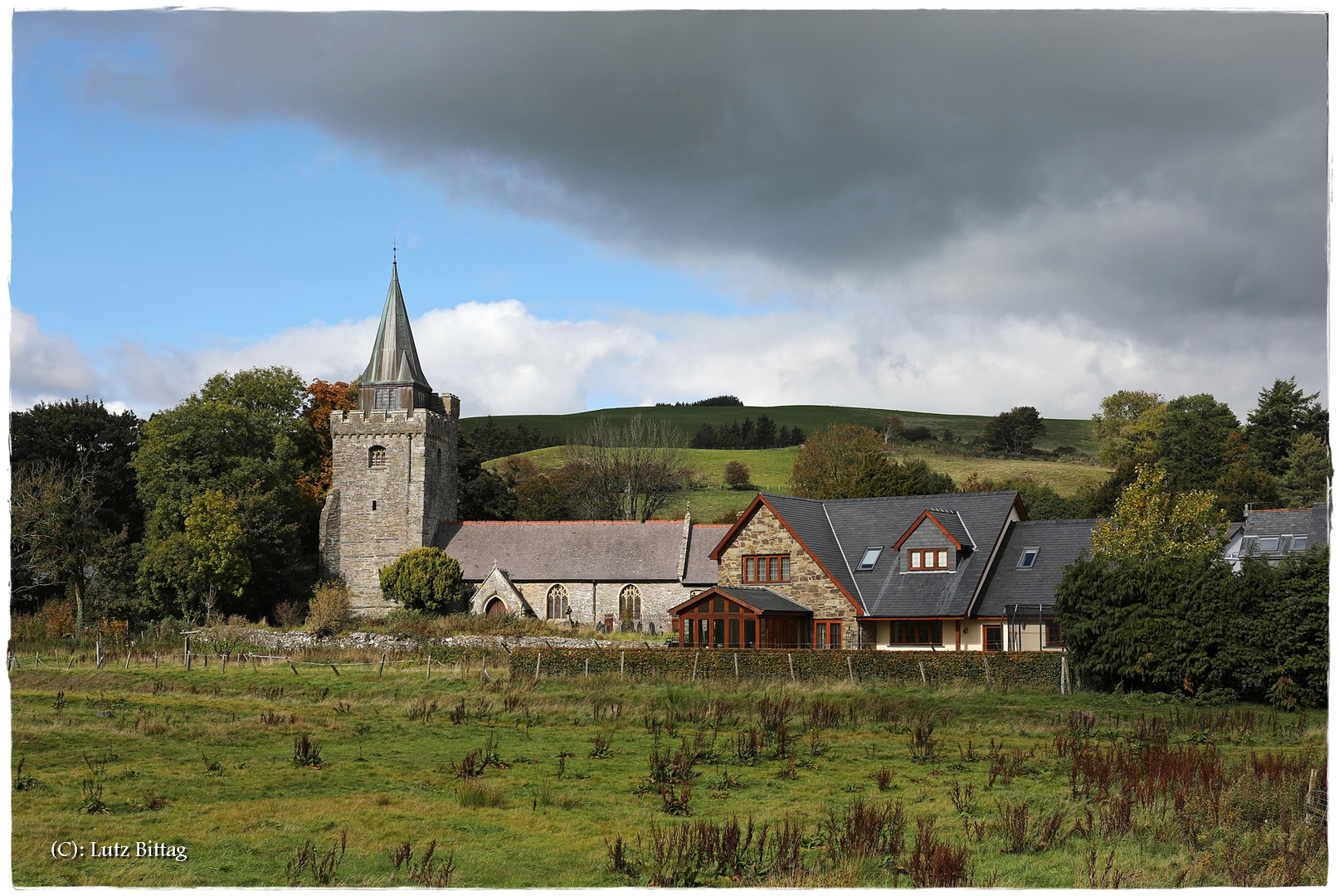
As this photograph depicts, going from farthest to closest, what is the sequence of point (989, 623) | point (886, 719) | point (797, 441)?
point (797, 441) → point (989, 623) → point (886, 719)

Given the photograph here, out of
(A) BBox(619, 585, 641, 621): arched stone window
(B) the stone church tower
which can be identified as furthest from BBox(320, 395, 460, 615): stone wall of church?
(A) BBox(619, 585, 641, 621): arched stone window

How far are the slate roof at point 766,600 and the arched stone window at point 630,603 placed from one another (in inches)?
469

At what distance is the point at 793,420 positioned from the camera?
433ft

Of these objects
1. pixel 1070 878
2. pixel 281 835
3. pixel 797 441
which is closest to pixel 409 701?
pixel 281 835

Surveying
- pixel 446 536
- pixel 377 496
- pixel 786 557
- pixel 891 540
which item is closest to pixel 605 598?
pixel 446 536

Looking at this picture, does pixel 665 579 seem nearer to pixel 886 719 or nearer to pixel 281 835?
pixel 886 719

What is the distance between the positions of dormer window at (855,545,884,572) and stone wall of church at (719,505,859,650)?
1617 mm

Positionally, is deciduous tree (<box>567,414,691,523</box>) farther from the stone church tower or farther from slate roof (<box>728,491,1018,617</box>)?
slate roof (<box>728,491,1018,617</box>)

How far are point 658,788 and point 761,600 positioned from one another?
2380 centimetres

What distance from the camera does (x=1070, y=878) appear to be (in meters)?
10.1

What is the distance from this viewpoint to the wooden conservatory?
122ft

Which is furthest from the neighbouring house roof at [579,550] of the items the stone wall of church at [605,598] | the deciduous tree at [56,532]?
the deciduous tree at [56,532]

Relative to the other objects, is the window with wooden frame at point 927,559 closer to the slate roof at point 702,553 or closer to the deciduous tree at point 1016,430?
the slate roof at point 702,553

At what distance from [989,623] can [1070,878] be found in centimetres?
2621
